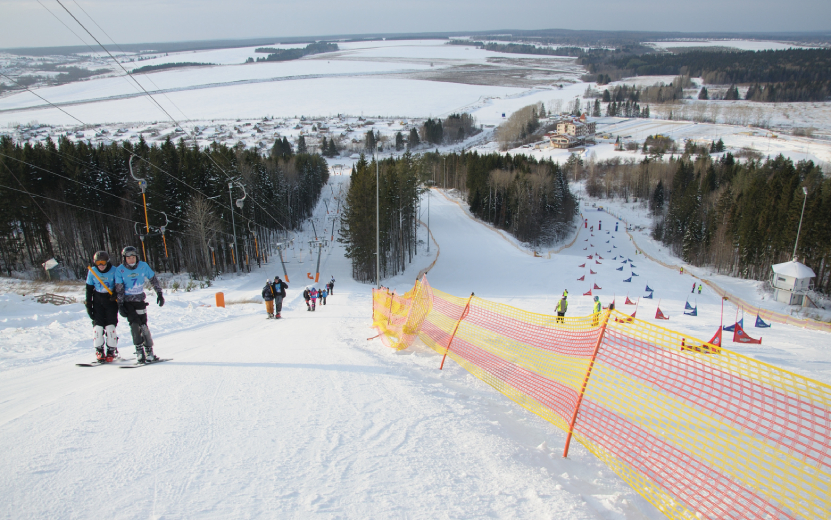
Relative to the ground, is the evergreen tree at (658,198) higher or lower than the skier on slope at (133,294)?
lower

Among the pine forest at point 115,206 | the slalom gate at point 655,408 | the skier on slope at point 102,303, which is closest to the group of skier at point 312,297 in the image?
the slalom gate at point 655,408

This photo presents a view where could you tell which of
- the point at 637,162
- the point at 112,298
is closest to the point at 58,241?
the point at 112,298

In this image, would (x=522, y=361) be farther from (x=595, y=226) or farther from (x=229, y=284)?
(x=595, y=226)

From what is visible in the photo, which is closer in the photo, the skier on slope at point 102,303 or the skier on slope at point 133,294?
the skier on slope at point 102,303

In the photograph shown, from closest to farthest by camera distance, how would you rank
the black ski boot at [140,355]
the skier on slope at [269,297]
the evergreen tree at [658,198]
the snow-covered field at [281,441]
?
the snow-covered field at [281,441]
the black ski boot at [140,355]
the skier on slope at [269,297]
the evergreen tree at [658,198]

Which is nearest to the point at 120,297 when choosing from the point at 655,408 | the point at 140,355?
the point at 140,355

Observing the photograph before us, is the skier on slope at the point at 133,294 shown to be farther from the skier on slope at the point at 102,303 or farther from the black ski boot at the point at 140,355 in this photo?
the skier on slope at the point at 102,303
